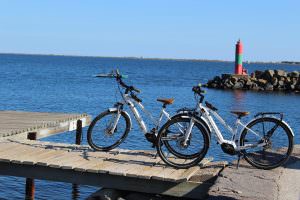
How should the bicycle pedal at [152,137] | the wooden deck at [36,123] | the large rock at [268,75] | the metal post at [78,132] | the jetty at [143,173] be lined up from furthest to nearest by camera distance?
the large rock at [268,75], the metal post at [78,132], the wooden deck at [36,123], the bicycle pedal at [152,137], the jetty at [143,173]

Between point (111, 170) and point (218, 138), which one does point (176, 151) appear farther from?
point (111, 170)

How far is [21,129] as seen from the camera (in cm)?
1277

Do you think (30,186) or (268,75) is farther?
(268,75)

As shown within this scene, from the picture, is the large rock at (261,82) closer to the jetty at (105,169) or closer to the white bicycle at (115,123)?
the jetty at (105,169)

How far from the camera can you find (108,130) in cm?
1020

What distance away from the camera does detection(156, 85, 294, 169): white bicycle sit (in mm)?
8984

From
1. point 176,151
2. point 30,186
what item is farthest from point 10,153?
point 176,151

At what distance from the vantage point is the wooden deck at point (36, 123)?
12693 mm

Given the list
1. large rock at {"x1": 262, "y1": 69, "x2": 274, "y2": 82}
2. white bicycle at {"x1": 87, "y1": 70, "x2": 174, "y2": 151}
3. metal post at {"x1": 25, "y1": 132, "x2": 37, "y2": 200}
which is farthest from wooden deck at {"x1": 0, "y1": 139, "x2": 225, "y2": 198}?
large rock at {"x1": 262, "y1": 69, "x2": 274, "y2": 82}

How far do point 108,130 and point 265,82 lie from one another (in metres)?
52.8

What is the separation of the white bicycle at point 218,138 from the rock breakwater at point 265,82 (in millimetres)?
51810

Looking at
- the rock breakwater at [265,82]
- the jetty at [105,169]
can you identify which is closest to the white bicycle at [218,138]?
the jetty at [105,169]

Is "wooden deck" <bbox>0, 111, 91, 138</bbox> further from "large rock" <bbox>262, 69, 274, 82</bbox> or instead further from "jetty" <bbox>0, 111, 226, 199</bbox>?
"large rock" <bbox>262, 69, 274, 82</bbox>

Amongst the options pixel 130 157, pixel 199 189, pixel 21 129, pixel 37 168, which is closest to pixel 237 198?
pixel 199 189
